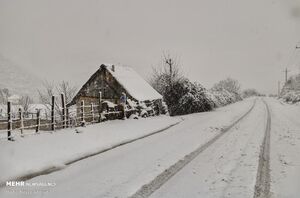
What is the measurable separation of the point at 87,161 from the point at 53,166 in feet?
3.74

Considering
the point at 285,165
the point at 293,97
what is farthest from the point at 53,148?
the point at 293,97

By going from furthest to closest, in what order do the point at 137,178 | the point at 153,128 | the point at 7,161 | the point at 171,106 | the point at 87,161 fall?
the point at 171,106 → the point at 153,128 → the point at 87,161 → the point at 7,161 → the point at 137,178

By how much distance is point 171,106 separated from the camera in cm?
3409

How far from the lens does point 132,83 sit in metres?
28.6

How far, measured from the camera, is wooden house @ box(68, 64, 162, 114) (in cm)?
2691

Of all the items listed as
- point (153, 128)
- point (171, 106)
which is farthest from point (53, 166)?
point (171, 106)

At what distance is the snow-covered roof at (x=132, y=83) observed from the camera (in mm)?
26750

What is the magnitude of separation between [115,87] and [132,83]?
168cm

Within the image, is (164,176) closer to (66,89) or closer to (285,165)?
(285,165)

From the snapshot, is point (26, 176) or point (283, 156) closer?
point (26, 176)

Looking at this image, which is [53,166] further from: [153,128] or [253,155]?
[153,128]

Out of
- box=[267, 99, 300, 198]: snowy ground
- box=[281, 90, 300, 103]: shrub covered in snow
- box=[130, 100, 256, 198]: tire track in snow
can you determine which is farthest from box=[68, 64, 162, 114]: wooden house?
box=[281, 90, 300, 103]: shrub covered in snow
